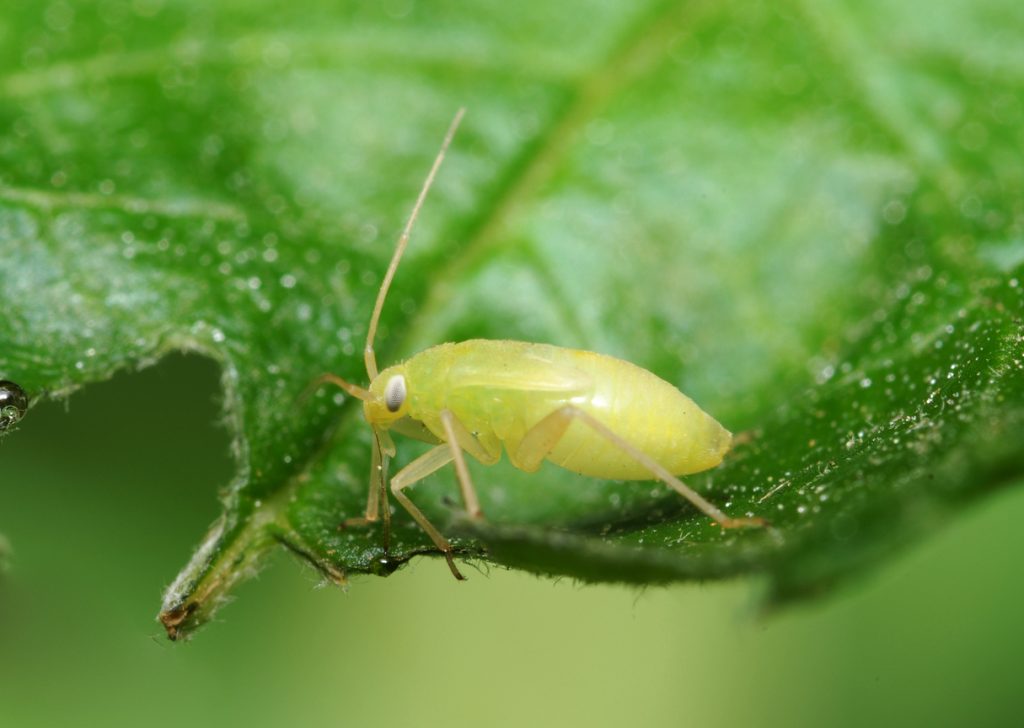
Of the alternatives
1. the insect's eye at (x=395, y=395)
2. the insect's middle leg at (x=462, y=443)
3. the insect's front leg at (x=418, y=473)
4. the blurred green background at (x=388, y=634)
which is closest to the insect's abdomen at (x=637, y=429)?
the insect's middle leg at (x=462, y=443)

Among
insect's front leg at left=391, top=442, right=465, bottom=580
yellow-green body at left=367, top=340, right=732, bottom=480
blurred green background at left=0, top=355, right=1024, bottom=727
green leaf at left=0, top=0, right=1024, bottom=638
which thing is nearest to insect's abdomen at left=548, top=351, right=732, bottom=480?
yellow-green body at left=367, top=340, right=732, bottom=480

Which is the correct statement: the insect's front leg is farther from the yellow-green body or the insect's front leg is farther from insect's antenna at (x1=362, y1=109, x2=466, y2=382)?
insect's antenna at (x1=362, y1=109, x2=466, y2=382)

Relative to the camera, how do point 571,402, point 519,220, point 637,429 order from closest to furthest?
point 637,429 → point 571,402 → point 519,220

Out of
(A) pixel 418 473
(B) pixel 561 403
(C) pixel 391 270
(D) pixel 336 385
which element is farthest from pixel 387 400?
(B) pixel 561 403

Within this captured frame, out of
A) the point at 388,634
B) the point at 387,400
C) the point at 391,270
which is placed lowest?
the point at 388,634

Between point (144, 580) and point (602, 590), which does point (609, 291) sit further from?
point (144, 580)

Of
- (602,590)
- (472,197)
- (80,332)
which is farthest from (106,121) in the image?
(602,590)

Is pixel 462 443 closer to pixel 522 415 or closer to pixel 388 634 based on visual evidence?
pixel 522 415
